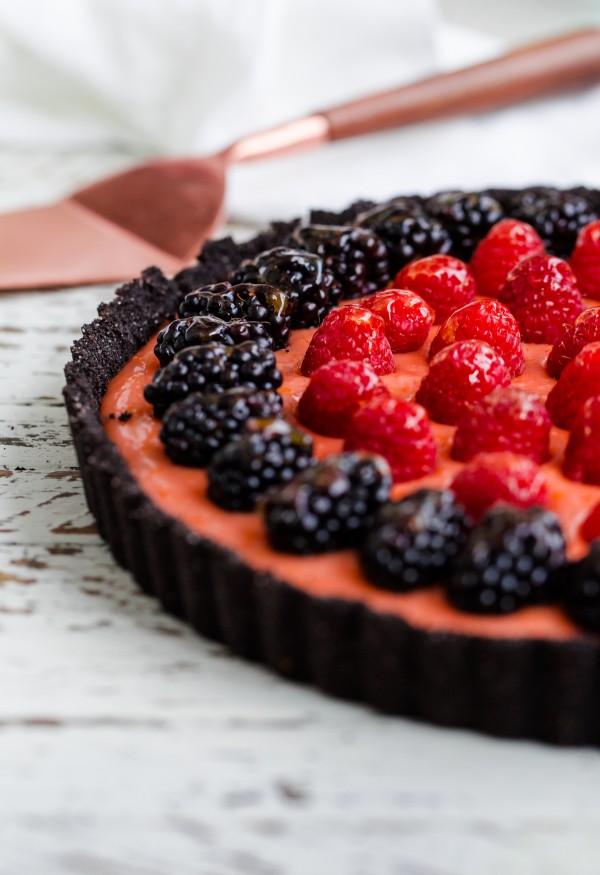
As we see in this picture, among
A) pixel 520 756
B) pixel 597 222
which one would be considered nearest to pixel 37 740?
pixel 520 756

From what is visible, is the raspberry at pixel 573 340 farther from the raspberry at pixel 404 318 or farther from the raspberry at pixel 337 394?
the raspberry at pixel 337 394

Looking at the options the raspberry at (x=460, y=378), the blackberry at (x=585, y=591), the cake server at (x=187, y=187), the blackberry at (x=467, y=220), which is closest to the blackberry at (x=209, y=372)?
the raspberry at (x=460, y=378)

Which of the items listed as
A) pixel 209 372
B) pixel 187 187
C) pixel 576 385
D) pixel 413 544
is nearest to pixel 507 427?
pixel 576 385

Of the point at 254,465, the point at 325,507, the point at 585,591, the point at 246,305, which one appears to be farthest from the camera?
the point at 246,305

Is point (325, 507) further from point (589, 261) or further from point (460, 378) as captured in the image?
point (589, 261)

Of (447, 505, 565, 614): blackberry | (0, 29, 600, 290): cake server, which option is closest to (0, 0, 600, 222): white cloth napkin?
(0, 29, 600, 290): cake server

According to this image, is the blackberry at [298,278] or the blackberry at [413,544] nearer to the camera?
the blackberry at [413,544]
